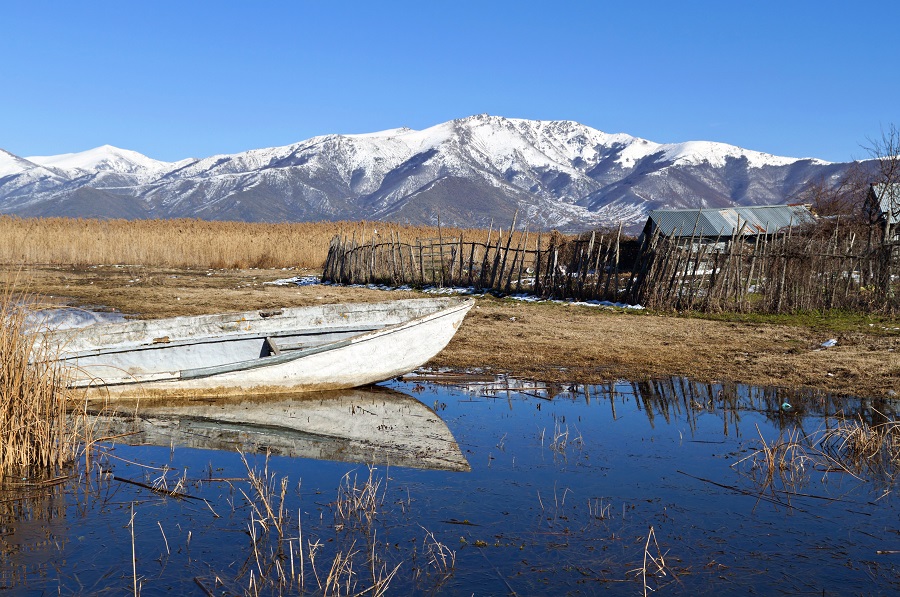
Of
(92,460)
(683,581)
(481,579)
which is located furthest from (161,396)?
(683,581)

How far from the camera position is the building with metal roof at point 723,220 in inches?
1142

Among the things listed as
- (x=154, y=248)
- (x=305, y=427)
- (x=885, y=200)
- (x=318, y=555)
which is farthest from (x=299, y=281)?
(x=885, y=200)

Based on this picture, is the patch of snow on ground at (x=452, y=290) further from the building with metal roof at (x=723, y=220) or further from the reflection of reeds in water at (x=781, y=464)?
the reflection of reeds in water at (x=781, y=464)

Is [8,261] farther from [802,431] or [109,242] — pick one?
[802,431]

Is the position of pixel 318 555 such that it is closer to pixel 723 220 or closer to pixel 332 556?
pixel 332 556

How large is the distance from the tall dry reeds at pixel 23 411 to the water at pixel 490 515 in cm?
36

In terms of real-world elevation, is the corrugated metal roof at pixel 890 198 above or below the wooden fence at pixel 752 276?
above

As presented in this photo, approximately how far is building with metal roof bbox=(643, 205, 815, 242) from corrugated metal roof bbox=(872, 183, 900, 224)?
8.59ft

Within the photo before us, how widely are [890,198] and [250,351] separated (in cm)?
2691

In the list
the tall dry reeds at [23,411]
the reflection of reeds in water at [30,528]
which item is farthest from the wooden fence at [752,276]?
the reflection of reeds in water at [30,528]

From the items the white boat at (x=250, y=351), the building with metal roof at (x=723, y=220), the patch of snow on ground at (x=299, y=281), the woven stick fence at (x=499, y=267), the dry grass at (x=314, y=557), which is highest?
the building with metal roof at (x=723, y=220)

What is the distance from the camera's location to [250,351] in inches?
390

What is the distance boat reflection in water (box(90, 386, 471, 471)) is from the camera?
7152 millimetres

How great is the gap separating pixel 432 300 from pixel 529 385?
1767 millimetres
